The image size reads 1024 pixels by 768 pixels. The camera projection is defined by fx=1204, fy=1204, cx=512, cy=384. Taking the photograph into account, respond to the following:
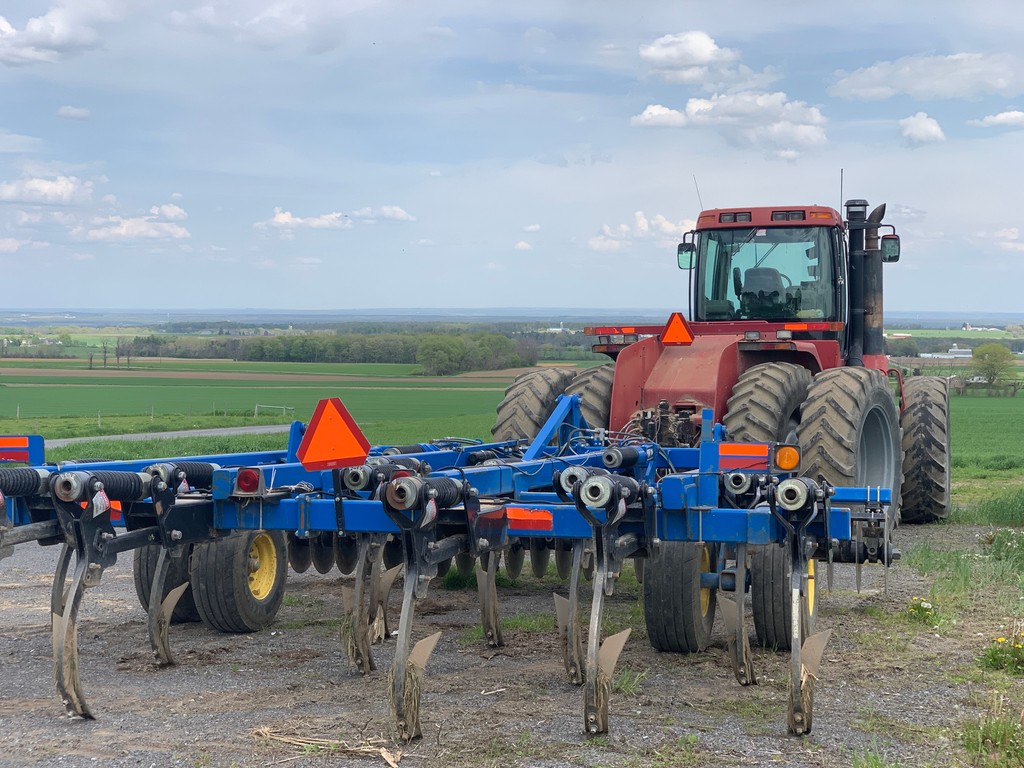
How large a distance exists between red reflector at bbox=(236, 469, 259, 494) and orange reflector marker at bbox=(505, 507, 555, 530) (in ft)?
4.54

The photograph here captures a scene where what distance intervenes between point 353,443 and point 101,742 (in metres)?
1.86

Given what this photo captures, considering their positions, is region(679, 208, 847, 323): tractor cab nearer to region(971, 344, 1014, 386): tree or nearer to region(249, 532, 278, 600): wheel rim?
region(249, 532, 278, 600): wheel rim

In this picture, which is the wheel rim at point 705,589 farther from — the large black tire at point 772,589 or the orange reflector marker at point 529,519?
the orange reflector marker at point 529,519

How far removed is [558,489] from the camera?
236 inches

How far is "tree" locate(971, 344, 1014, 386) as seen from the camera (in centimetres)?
6806

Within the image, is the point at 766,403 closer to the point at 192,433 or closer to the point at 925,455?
the point at 925,455

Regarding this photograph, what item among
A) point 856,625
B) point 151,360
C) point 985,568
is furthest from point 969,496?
point 151,360

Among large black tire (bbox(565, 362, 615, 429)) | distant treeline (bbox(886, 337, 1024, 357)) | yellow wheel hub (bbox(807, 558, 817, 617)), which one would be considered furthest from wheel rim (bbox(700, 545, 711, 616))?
distant treeline (bbox(886, 337, 1024, 357))

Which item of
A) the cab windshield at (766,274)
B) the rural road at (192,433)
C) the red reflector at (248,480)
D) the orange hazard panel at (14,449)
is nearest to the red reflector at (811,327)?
the cab windshield at (766,274)

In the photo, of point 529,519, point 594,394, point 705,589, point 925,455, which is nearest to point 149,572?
point 529,519

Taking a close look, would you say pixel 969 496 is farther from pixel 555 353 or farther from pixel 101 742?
pixel 555 353

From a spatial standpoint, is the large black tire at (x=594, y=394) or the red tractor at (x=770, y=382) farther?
the large black tire at (x=594, y=394)

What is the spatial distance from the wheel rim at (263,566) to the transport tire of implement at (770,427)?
3.14 m

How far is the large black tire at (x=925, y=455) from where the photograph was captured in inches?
480
